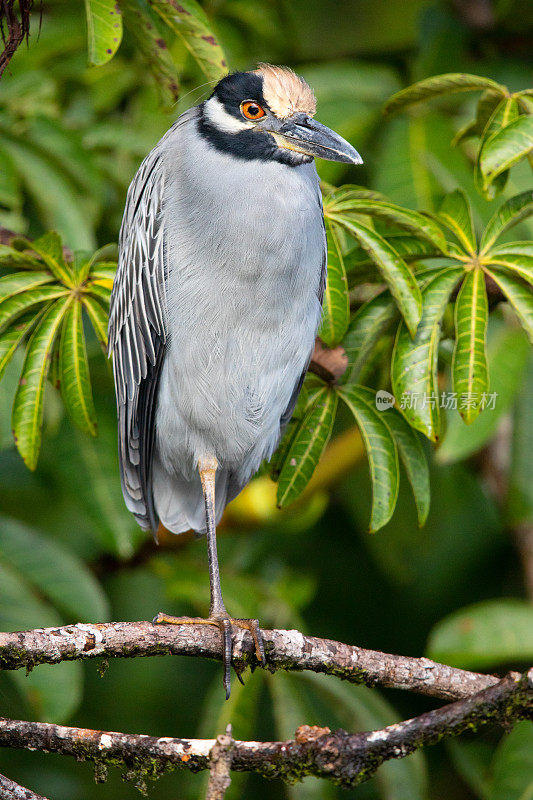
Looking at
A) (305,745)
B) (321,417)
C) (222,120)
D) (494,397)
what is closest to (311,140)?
(222,120)

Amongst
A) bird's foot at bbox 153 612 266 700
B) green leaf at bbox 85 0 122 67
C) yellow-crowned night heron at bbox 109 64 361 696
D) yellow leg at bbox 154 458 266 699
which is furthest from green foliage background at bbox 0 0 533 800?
bird's foot at bbox 153 612 266 700

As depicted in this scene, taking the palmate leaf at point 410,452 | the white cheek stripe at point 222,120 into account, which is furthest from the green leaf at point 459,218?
the white cheek stripe at point 222,120

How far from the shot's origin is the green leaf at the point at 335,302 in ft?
7.25

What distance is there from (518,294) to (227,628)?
1090mm

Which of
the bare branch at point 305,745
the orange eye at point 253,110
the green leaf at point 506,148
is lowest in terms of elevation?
the bare branch at point 305,745

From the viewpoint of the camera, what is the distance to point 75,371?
7.21 ft

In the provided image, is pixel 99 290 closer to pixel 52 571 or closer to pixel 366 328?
pixel 366 328

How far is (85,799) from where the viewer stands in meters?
3.74

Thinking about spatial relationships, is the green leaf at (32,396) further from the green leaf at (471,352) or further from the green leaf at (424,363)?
the green leaf at (471,352)

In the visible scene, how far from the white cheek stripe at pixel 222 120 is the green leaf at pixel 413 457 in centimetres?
87

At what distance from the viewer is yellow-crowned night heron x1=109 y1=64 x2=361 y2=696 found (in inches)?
89.7

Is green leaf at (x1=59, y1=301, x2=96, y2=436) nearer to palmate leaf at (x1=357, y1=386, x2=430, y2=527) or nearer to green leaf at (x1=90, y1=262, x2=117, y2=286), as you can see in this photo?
green leaf at (x1=90, y1=262, x2=117, y2=286)

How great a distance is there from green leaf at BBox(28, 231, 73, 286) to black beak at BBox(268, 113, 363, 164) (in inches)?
25.6

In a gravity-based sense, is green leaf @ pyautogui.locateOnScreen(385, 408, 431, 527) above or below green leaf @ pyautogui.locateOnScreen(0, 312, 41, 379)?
below
